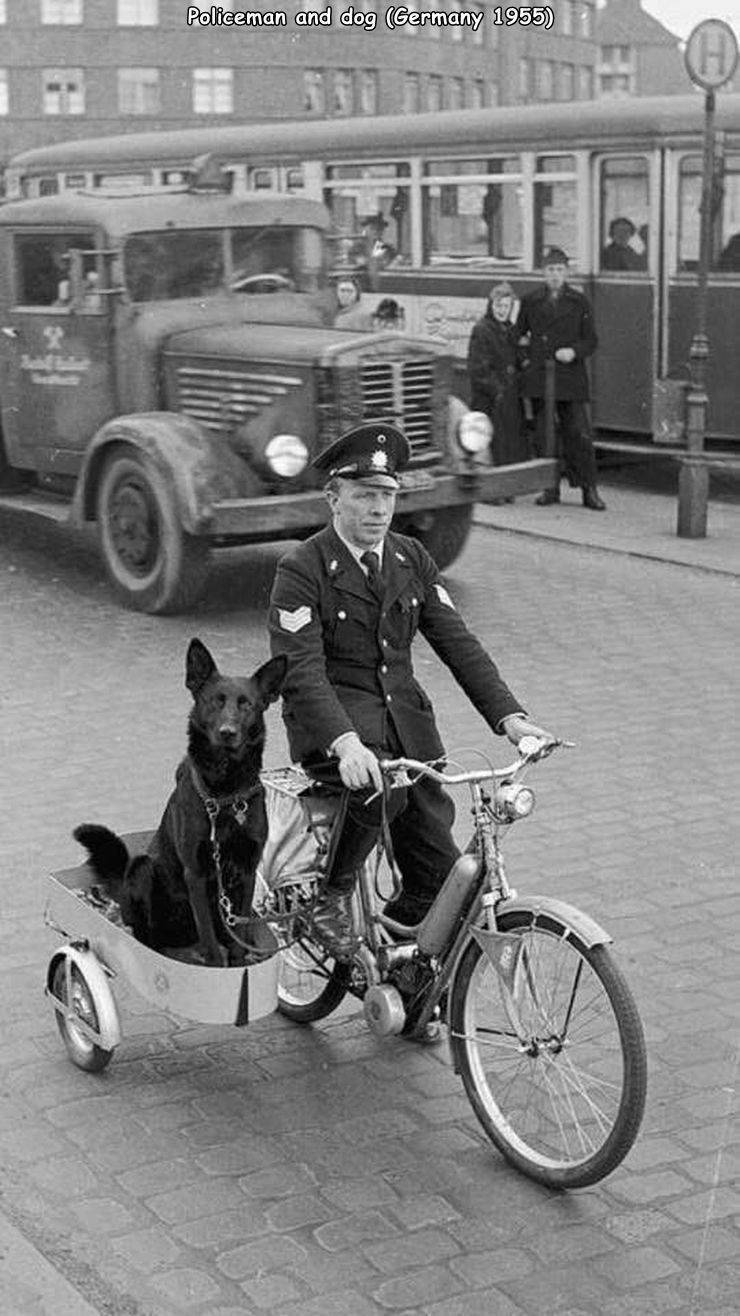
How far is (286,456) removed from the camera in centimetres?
1100

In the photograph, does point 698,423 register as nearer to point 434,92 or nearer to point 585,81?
point 434,92

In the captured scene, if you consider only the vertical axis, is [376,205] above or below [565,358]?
above

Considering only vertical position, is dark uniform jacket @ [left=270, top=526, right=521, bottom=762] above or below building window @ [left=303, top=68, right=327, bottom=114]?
below

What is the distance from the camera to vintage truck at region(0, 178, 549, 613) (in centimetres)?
1120

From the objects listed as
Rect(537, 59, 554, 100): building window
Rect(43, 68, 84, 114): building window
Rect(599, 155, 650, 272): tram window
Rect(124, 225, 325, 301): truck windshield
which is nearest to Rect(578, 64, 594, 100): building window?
Rect(537, 59, 554, 100): building window

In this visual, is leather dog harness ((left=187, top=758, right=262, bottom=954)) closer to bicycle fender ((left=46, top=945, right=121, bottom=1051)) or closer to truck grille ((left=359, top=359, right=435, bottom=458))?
bicycle fender ((left=46, top=945, right=121, bottom=1051))

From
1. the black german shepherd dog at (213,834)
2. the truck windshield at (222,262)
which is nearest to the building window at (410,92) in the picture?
the truck windshield at (222,262)

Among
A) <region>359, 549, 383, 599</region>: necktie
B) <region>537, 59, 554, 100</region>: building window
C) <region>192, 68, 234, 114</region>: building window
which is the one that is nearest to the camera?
<region>359, 549, 383, 599</region>: necktie

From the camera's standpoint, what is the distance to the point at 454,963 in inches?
184

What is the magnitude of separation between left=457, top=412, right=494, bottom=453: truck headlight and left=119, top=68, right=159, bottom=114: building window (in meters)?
64.3

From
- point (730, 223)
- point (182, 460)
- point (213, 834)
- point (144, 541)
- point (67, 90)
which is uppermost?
point (67, 90)

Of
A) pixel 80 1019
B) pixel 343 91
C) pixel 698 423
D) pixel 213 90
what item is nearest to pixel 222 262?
pixel 698 423

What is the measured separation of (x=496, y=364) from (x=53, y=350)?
4.09m

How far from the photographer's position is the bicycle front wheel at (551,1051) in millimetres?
4262
